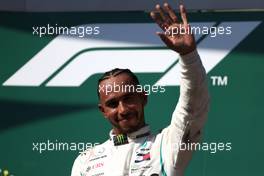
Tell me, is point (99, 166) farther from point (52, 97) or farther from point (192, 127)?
point (52, 97)

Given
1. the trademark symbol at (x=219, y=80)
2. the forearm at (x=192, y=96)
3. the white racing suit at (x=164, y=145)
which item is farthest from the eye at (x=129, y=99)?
the trademark symbol at (x=219, y=80)

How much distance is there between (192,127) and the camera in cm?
192

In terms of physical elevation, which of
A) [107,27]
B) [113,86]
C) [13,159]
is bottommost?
[13,159]

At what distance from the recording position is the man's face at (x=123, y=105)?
2.09 meters

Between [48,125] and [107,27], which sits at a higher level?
[107,27]

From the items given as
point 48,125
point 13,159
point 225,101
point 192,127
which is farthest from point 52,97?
point 192,127

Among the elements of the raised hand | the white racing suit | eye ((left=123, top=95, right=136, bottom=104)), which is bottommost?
the white racing suit

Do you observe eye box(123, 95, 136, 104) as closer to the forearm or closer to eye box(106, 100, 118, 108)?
eye box(106, 100, 118, 108)

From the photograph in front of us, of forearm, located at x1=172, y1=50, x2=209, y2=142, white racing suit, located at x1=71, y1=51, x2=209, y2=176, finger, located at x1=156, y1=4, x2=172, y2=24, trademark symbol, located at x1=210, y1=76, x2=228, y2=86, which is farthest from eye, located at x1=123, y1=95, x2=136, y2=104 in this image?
trademark symbol, located at x1=210, y1=76, x2=228, y2=86

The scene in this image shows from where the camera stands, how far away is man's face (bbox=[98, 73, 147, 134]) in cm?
209

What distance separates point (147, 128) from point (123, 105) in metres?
0.11

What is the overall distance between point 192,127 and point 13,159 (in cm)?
220

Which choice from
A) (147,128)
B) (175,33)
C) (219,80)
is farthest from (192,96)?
(219,80)

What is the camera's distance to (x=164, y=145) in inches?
79.7
